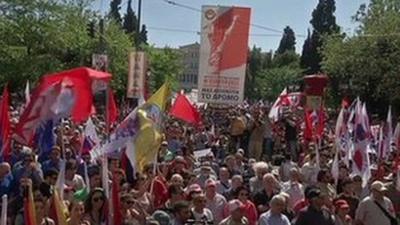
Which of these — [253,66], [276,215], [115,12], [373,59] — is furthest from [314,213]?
[253,66]

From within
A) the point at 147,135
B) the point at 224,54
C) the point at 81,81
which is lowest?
the point at 147,135

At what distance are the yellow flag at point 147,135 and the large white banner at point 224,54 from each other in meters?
7.28

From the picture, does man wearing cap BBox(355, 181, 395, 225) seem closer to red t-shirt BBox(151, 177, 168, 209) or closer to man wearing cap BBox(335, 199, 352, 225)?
man wearing cap BBox(335, 199, 352, 225)

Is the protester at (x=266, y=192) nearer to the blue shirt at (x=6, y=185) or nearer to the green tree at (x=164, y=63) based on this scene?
the blue shirt at (x=6, y=185)

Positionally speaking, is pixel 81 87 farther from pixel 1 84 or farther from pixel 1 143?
pixel 1 84

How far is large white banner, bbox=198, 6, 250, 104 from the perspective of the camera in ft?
64.6

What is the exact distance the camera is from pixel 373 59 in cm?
5322

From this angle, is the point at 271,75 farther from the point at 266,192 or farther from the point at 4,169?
the point at 4,169

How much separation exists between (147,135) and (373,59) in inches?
1685

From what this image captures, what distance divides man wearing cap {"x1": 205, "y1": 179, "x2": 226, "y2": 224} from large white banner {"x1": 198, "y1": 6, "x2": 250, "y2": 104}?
8.22m

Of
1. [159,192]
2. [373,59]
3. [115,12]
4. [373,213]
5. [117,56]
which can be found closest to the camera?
[373,213]

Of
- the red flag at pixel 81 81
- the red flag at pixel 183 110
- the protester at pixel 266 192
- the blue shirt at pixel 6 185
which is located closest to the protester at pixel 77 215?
the blue shirt at pixel 6 185

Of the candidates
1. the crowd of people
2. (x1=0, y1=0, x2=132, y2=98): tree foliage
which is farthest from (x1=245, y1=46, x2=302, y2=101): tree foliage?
the crowd of people

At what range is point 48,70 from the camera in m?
48.8
